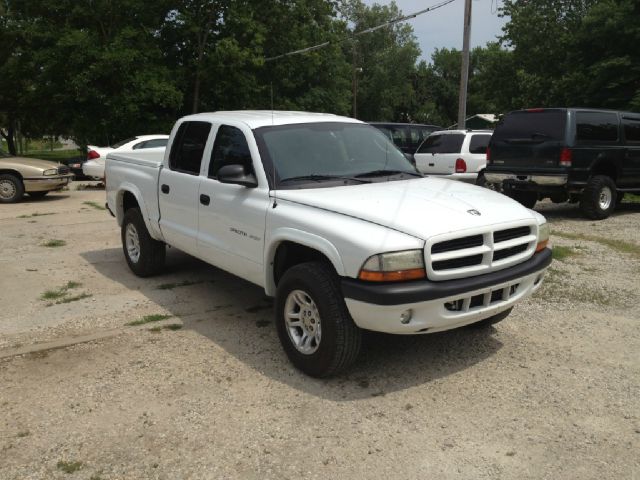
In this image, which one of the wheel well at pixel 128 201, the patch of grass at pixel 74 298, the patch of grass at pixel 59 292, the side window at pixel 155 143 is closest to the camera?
the patch of grass at pixel 74 298

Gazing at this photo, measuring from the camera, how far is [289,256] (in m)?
4.44

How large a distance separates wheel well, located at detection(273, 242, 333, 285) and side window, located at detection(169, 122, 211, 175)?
4.71ft

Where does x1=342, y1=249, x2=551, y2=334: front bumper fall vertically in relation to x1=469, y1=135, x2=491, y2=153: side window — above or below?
below

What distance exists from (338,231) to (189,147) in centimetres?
249

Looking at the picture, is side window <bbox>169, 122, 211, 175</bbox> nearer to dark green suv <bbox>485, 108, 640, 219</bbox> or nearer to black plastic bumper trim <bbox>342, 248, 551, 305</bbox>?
black plastic bumper trim <bbox>342, 248, 551, 305</bbox>

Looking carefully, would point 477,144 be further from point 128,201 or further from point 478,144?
point 128,201

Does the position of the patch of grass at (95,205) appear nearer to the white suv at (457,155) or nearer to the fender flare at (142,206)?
the fender flare at (142,206)

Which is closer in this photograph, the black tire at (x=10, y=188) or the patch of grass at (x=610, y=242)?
the patch of grass at (x=610, y=242)

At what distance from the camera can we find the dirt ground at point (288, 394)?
3119 millimetres

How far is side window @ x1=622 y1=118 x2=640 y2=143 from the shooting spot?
10.9 m

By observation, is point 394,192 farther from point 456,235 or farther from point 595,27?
point 595,27

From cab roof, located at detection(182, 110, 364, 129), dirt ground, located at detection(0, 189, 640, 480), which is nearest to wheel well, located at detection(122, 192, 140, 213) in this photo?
dirt ground, located at detection(0, 189, 640, 480)

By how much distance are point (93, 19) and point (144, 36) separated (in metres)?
2.23

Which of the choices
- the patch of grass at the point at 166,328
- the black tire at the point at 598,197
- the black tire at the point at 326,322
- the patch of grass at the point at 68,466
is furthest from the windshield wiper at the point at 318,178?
the black tire at the point at 598,197
